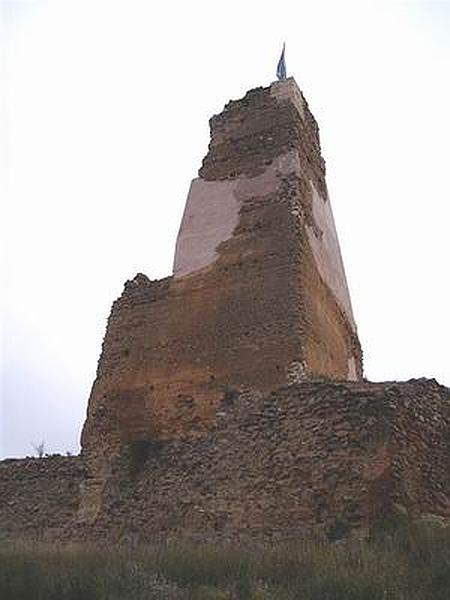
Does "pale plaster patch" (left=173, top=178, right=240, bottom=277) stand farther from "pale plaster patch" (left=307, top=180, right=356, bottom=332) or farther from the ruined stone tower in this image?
"pale plaster patch" (left=307, top=180, right=356, bottom=332)

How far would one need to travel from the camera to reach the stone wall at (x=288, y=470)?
8.56 meters

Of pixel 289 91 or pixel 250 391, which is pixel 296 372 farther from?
pixel 289 91

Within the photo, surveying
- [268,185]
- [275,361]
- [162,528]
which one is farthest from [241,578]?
[268,185]

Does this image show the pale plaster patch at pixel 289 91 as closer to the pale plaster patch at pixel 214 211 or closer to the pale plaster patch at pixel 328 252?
the pale plaster patch at pixel 214 211

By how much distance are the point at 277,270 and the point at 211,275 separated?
1.45 meters

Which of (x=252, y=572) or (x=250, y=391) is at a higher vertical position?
(x=250, y=391)

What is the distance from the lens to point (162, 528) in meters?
10.3

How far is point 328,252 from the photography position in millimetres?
14133

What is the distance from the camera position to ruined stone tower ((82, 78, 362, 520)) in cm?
1159

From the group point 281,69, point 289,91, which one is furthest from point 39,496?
point 281,69

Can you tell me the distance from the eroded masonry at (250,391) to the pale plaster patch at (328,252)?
64mm

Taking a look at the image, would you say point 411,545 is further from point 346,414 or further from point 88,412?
point 88,412

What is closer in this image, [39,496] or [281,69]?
[39,496]

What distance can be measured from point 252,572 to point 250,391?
4662 mm
